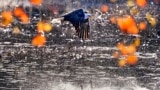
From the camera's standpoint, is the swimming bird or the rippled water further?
the rippled water

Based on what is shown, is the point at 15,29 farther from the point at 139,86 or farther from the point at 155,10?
the point at 155,10

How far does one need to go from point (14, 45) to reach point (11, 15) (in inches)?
1721

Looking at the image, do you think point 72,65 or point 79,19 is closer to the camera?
point 79,19

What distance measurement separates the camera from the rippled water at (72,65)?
131 ft

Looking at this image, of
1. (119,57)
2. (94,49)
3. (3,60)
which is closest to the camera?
(3,60)

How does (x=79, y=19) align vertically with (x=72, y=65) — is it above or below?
above

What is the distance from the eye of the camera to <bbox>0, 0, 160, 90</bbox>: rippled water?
1574 inches

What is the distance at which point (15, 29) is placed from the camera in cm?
7481

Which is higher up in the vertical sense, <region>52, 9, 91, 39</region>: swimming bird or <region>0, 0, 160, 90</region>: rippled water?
<region>52, 9, 91, 39</region>: swimming bird

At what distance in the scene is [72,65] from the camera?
158 feet

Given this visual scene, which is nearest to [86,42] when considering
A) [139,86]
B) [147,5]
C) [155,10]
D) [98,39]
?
[98,39]

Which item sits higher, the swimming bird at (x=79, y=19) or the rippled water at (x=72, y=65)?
the swimming bird at (x=79, y=19)

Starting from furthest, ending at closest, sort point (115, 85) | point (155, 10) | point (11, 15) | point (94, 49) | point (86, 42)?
point (155, 10)
point (11, 15)
point (86, 42)
point (94, 49)
point (115, 85)

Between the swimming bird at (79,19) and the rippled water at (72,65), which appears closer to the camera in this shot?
the swimming bird at (79,19)
